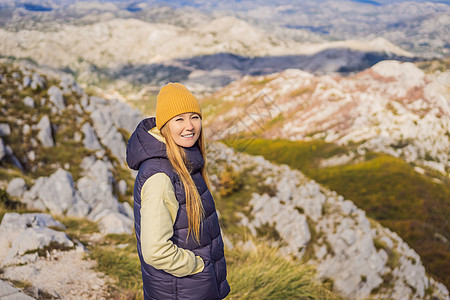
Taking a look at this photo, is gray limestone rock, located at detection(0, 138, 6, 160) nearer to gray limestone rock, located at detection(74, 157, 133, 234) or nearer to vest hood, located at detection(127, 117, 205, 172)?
gray limestone rock, located at detection(74, 157, 133, 234)

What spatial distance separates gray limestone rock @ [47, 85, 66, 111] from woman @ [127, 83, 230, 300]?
2240 cm

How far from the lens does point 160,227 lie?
259cm

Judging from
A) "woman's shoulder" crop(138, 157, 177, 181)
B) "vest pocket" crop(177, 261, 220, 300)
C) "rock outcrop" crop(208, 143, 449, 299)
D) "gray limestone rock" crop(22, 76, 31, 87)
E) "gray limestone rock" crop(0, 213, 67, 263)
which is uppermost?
"woman's shoulder" crop(138, 157, 177, 181)

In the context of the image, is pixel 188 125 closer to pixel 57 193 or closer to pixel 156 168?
pixel 156 168

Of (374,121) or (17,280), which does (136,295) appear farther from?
(374,121)

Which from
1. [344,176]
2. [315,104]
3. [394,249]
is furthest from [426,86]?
[394,249]

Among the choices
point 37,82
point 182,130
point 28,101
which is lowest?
point 28,101

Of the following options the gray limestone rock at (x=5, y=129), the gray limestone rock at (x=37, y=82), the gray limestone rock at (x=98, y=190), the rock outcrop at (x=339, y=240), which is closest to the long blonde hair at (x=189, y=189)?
the rock outcrop at (x=339, y=240)

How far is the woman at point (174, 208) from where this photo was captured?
2.63m

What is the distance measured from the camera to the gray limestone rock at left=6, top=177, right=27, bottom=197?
11805 millimetres

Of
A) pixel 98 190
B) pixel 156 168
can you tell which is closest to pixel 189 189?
pixel 156 168

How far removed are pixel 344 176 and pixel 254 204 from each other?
58.2 meters

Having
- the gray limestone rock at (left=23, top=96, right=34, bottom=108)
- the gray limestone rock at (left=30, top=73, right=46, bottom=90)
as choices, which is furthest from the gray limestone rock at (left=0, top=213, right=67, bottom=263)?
the gray limestone rock at (left=30, top=73, right=46, bottom=90)

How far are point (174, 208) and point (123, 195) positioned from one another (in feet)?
53.7
